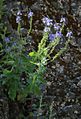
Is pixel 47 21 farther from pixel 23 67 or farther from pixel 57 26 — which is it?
pixel 23 67

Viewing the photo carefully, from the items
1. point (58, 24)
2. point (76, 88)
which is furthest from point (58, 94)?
point (58, 24)

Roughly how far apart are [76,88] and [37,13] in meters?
0.80

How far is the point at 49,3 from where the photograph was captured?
355 centimetres

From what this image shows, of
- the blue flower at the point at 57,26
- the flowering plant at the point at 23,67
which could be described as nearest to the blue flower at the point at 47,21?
the blue flower at the point at 57,26

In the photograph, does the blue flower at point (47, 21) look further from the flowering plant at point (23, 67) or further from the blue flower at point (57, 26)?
the flowering plant at point (23, 67)

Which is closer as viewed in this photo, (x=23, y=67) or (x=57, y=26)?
(x=23, y=67)

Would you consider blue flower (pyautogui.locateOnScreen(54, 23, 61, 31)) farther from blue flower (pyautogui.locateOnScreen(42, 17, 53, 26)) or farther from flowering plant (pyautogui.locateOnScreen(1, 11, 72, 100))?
flowering plant (pyautogui.locateOnScreen(1, 11, 72, 100))

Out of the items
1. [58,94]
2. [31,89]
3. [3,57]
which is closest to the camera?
[31,89]

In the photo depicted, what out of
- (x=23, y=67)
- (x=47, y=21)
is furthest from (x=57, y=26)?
(x=23, y=67)

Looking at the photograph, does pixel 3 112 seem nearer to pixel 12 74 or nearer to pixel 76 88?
pixel 12 74

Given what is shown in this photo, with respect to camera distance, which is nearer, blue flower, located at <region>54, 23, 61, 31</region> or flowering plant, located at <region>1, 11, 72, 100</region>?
flowering plant, located at <region>1, 11, 72, 100</region>

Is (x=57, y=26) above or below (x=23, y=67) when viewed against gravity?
above

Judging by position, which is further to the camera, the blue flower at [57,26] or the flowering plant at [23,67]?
the blue flower at [57,26]

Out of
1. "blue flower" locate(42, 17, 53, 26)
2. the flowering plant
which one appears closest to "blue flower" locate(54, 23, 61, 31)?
"blue flower" locate(42, 17, 53, 26)
